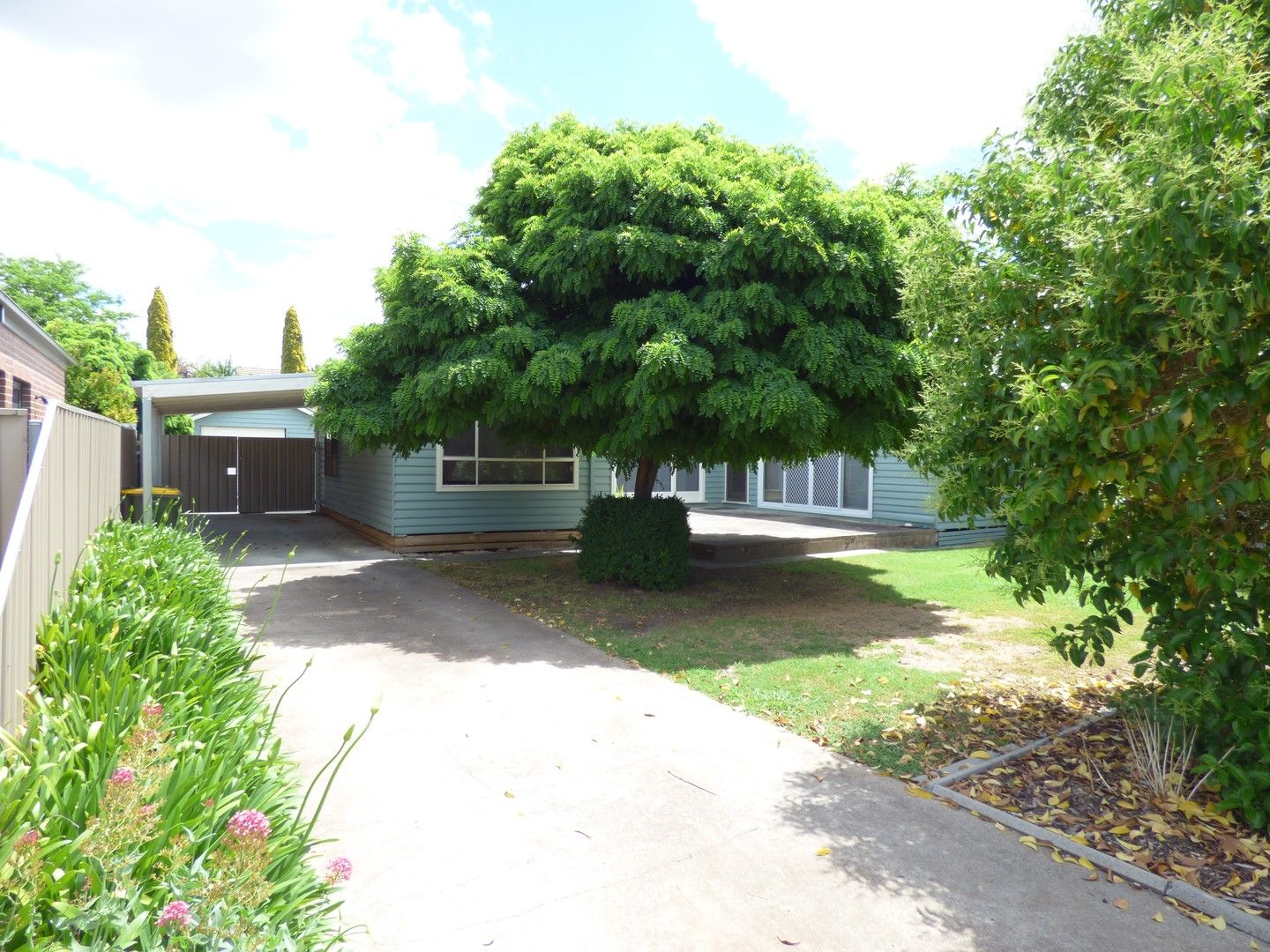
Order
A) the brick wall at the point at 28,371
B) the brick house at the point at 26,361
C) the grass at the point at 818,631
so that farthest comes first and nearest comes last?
the brick wall at the point at 28,371 < the brick house at the point at 26,361 < the grass at the point at 818,631

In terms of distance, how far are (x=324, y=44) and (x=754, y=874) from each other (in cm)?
801

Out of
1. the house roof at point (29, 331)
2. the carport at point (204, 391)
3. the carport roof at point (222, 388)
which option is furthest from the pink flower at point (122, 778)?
the house roof at point (29, 331)

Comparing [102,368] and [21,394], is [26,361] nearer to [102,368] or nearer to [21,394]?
[21,394]

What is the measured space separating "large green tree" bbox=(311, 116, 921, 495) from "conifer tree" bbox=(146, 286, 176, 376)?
31.7 meters

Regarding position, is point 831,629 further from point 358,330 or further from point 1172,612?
point 358,330

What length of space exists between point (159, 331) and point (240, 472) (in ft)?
68.7

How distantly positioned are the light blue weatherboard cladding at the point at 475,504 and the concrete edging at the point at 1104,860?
26.9ft

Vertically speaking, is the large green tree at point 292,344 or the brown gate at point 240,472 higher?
the large green tree at point 292,344

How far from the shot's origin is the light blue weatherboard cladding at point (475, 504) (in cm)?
1211

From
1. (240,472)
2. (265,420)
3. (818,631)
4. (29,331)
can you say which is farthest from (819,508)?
(265,420)

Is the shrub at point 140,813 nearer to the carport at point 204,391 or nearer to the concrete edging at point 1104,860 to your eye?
the concrete edging at point 1104,860

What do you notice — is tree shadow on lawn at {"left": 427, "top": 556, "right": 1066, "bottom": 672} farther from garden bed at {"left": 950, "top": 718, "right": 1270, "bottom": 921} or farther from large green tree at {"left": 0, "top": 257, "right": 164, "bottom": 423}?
large green tree at {"left": 0, "top": 257, "right": 164, "bottom": 423}

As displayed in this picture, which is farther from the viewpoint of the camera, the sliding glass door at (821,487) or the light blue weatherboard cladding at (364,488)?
the sliding glass door at (821,487)

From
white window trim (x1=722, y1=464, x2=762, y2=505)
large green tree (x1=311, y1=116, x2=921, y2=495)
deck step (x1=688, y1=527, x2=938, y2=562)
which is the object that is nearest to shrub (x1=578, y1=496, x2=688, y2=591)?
Result: large green tree (x1=311, y1=116, x2=921, y2=495)
